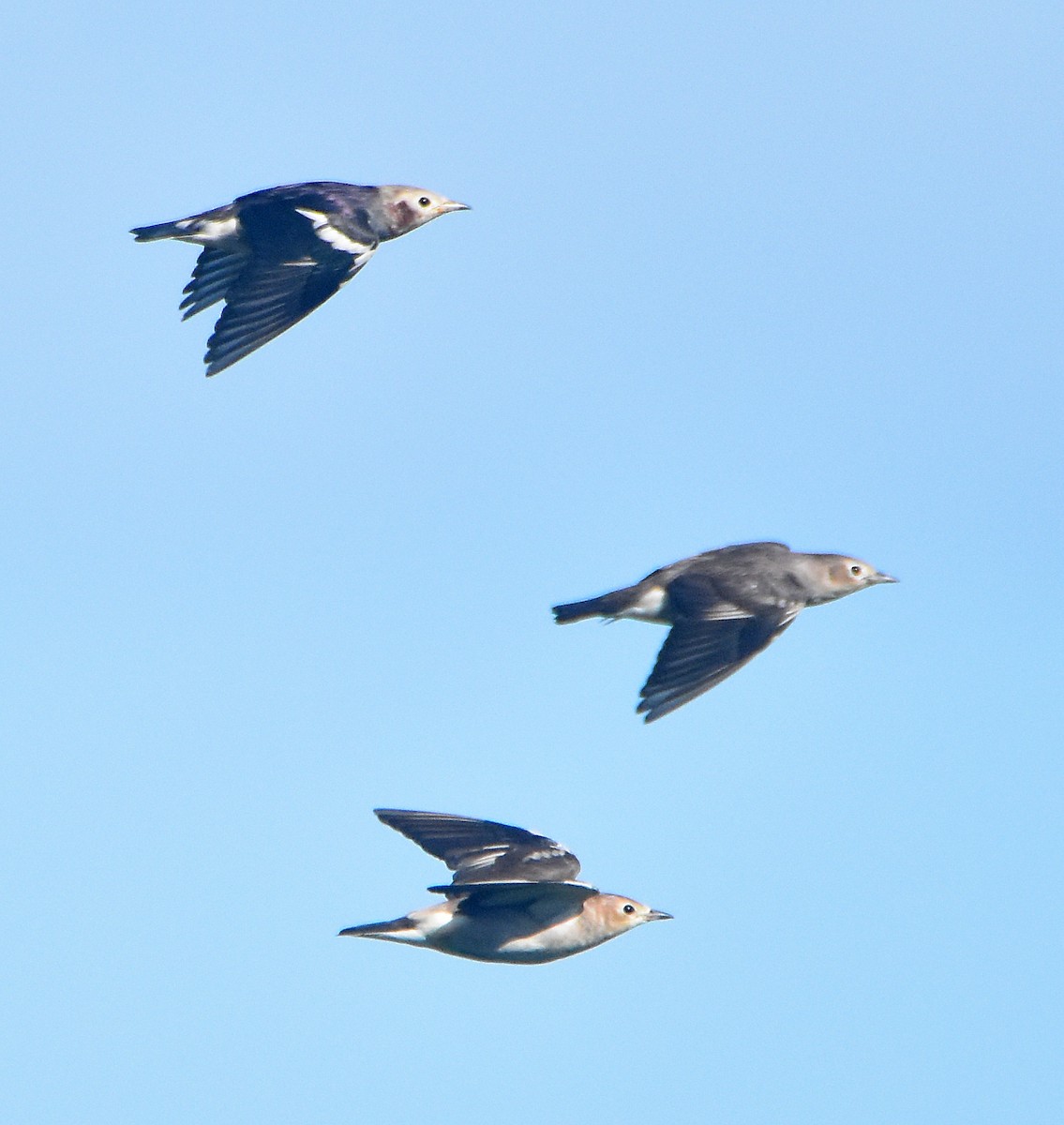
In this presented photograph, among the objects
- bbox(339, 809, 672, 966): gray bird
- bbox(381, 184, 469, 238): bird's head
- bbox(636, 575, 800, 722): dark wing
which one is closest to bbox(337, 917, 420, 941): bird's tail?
bbox(339, 809, 672, 966): gray bird

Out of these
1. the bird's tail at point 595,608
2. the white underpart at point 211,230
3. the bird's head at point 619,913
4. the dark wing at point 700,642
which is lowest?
the bird's head at point 619,913

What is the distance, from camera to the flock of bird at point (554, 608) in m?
12.6

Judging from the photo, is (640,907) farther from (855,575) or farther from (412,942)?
(855,575)

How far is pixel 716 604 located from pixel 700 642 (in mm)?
477

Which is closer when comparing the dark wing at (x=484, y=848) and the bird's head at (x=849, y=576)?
the dark wing at (x=484, y=848)

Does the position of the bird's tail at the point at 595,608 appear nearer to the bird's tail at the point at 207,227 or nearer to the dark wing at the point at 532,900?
the dark wing at the point at 532,900

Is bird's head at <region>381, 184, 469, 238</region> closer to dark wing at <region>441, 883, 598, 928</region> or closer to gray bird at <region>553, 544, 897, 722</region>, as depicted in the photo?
gray bird at <region>553, 544, 897, 722</region>

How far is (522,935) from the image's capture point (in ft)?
41.6

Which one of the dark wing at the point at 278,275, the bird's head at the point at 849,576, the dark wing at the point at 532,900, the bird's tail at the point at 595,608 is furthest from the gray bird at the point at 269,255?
the dark wing at the point at 532,900

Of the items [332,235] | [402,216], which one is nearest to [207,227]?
[332,235]

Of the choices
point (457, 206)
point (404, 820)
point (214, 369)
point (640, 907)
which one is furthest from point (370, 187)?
point (640, 907)

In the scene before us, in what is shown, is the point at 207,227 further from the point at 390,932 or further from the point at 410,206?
the point at 390,932

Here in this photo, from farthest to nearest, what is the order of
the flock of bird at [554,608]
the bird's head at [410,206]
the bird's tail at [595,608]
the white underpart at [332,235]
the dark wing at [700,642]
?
the bird's head at [410,206]
the white underpart at [332,235]
the bird's tail at [595,608]
the dark wing at [700,642]
the flock of bird at [554,608]

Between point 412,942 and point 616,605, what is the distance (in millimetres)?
3154
